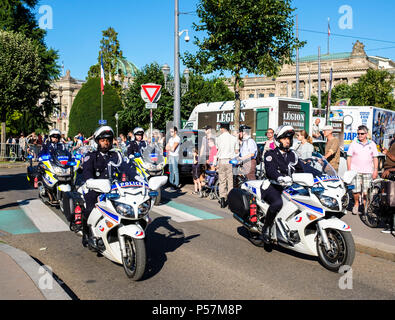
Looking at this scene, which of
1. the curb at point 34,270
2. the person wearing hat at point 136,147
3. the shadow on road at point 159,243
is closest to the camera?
the curb at point 34,270

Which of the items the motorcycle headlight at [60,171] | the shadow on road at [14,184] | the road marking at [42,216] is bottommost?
the shadow on road at [14,184]

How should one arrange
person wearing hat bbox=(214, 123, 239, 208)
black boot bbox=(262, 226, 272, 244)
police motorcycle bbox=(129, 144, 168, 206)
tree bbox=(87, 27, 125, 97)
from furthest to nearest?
tree bbox=(87, 27, 125, 97), police motorcycle bbox=(129, 144, 168, 206), person wearing hat bbox=(214, 123, 239, 208), black boot bbox=(262, 226, 272, 244)

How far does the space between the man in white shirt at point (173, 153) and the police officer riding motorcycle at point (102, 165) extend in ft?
22.4

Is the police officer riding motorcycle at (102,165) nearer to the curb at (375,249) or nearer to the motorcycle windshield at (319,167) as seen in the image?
the motorcycle windshield at (319,167)

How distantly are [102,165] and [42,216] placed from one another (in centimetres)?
409

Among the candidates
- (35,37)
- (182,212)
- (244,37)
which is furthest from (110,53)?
(182,212)

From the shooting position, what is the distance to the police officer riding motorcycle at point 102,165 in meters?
5.79

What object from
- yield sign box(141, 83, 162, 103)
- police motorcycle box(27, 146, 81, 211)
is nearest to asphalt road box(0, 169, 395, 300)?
police motorcycle box(27, 146, 81, 211)

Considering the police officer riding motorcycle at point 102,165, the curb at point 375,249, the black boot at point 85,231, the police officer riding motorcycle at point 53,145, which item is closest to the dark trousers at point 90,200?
the police officer riding motorcycle at point 102,165

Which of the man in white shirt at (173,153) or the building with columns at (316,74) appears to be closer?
the man in white shirt at (173,153)

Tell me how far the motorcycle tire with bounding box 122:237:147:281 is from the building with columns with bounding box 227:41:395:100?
277ft

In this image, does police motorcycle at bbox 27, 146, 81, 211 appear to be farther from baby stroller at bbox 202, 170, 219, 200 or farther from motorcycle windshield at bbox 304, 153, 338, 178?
motorcycle windshield at bbox 304, 153, 338, 178

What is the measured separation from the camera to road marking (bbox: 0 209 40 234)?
7918mm
